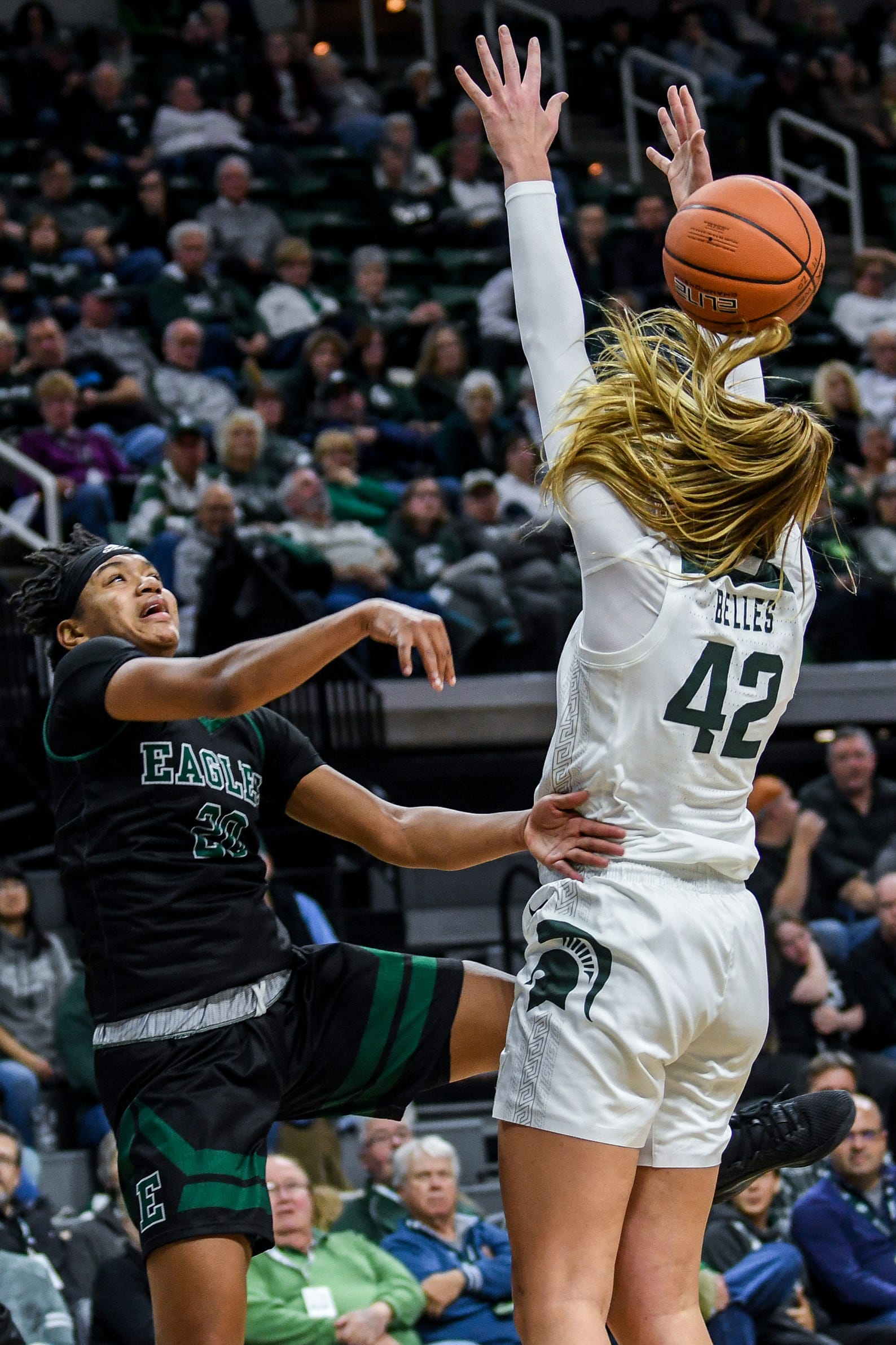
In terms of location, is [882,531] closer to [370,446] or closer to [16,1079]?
[370,446]

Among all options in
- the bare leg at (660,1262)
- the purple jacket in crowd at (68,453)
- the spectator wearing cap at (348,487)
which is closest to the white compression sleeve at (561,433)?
the bare leg at (660,1262)

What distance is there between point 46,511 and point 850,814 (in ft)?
14.2

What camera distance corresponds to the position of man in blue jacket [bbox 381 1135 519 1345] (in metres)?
6.39

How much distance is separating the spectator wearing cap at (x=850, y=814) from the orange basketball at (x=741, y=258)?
612 cm

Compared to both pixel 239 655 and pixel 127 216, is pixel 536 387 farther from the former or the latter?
pixel 127 216

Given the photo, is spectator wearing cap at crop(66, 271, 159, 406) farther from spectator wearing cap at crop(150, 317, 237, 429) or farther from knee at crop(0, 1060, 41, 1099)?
knee at crop(0, 1060, 41, 1099)

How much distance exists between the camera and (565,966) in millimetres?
3006

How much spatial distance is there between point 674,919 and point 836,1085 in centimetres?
465

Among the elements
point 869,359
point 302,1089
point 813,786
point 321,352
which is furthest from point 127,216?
point 302,1089

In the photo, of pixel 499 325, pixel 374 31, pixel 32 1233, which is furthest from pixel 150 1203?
pixel 374 31

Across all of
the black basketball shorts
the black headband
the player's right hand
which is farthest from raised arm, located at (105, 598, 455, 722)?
the black basketball shorts

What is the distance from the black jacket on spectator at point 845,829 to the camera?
914 centimetres

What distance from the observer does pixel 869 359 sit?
1274 centimetres

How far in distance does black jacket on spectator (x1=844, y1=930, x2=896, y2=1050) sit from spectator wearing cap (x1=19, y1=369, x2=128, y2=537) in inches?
171
